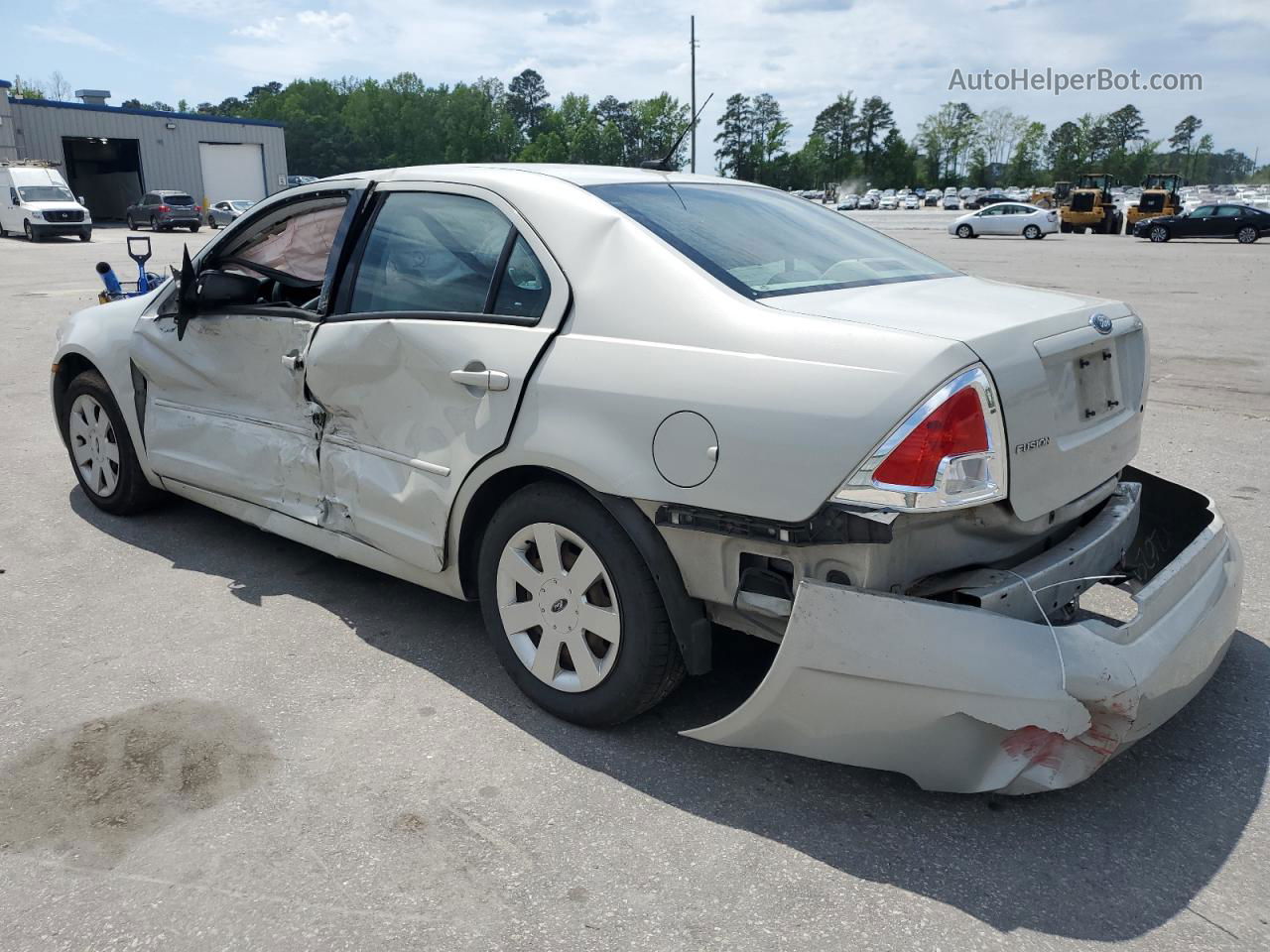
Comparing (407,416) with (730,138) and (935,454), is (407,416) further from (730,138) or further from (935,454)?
(730,138)

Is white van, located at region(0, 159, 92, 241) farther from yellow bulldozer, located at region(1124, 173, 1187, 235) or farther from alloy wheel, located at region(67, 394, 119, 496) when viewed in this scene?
yellow bulldozer, located at region(1124, 173, 1187, 235)

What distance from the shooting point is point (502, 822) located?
2688 mm

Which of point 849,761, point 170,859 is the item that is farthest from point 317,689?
point 849,761

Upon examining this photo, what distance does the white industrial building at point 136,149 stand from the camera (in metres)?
47.3

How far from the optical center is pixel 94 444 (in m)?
5.11

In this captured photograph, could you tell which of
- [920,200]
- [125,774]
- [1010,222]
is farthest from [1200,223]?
[920,200]

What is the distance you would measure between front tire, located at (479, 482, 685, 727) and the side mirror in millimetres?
1655

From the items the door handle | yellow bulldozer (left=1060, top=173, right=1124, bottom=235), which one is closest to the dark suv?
yellow bulldozer (left=1060, top=173, right=1124, bottom=235)

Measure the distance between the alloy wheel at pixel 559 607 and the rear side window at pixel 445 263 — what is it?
708 mm

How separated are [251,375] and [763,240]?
2.12 meters

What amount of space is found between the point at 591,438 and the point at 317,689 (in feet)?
4.56

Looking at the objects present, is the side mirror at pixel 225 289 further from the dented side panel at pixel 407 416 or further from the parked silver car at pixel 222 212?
the parked silver car at pixel 222 212

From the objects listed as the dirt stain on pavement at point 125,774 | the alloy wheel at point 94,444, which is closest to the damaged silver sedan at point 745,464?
the dirt stain on pavement at point 125,774

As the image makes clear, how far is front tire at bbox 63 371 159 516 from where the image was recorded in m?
4.89
